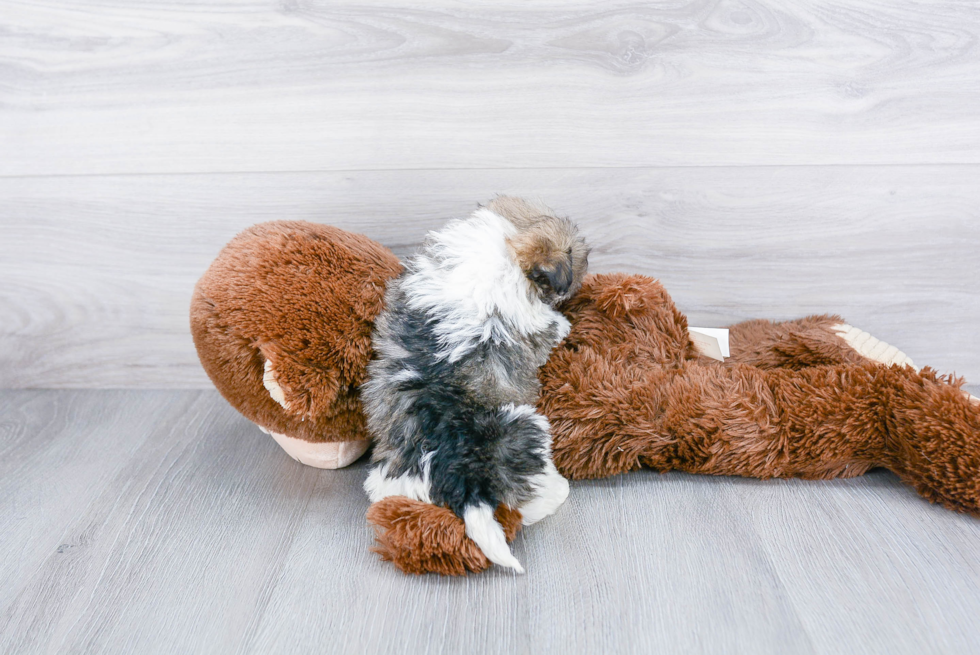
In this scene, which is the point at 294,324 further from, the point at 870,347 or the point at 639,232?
the point at 870,347

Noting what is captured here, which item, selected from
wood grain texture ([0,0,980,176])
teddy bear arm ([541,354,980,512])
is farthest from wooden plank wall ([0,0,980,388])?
teddy bear arm ([541,354,980,512])

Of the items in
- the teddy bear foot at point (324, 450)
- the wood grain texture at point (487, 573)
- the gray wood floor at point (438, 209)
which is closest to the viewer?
the wood grain texture at point (487, 573)

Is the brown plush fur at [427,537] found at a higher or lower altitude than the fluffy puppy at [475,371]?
lower

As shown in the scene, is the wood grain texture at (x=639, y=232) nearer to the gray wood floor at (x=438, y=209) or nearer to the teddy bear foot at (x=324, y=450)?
the gray wood floor at (x=438, y=209)

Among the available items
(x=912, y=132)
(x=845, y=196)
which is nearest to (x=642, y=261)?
(x=845, y=196)

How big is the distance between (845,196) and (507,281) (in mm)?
552

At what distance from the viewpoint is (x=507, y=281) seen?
718mm

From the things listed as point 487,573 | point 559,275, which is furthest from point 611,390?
point 487,573

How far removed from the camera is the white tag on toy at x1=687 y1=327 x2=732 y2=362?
2.81 ft

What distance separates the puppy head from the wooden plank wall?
6.4 inches

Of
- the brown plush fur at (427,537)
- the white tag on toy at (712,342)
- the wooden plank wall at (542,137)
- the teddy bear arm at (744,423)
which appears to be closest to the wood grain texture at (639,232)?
the wooden plank wall at (542,137)

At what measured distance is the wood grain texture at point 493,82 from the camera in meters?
0.85

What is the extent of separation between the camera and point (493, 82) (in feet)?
2.87

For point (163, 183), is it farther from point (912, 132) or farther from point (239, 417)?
point (912, 132)
